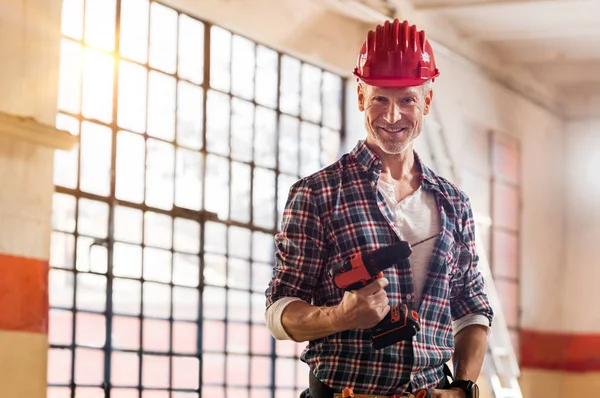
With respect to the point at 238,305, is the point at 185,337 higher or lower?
lower

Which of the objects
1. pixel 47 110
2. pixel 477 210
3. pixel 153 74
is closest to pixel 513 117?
pixel 477 210

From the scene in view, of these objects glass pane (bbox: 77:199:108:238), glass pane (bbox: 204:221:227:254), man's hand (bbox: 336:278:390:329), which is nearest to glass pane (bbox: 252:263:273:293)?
glass pane (bbox: 204:221:227:254)

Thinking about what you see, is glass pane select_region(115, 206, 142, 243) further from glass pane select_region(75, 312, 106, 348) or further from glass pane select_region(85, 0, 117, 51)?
glass pane select_region(85, 0, 117, 51)

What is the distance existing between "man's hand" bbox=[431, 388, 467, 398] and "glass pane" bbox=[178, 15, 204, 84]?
3.74m

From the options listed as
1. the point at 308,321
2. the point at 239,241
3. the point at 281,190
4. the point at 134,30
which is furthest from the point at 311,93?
the point at 308,321

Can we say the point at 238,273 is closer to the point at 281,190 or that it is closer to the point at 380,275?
the point at 281,190

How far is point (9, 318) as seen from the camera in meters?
4.30

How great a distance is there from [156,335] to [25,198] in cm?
146

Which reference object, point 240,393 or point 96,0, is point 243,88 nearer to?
point 96,0

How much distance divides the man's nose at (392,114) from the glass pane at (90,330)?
307 cm

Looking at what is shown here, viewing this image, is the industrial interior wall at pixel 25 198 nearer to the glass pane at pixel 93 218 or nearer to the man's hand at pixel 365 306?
the glass pane at pixel 93 218

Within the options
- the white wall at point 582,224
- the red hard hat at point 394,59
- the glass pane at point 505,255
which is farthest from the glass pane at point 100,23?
the white wall at point 582,224

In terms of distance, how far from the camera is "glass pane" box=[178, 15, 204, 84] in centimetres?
581

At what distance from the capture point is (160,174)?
18.5 feet
